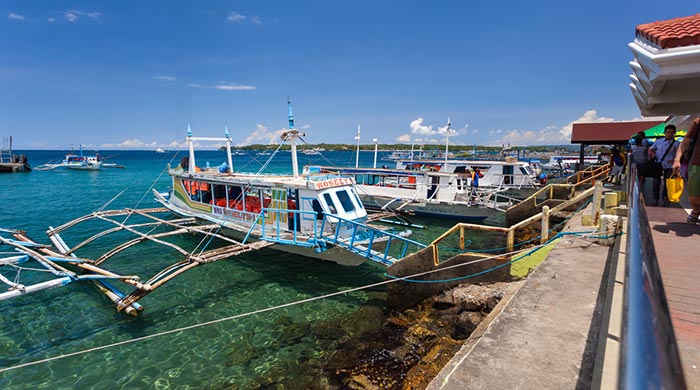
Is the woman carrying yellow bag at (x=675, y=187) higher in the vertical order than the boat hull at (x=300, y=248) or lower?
higher

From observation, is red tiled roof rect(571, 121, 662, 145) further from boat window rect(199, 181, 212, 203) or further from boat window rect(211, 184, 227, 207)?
boat window rect(199, 181, 212, 203)

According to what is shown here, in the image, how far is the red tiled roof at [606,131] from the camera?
24500 mm

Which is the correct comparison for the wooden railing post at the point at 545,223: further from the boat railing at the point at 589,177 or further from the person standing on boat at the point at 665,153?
the boat railing at the point at 589,177

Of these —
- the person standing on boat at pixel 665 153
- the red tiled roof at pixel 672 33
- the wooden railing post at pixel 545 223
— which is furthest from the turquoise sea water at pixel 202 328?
the red tiled roof at pixel 672 33

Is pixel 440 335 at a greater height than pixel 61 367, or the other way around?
pixel 440 335

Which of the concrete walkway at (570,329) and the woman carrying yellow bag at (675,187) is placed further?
the woman carrying yellow bag at (675,187)

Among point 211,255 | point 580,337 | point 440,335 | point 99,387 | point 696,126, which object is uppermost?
point 696,126

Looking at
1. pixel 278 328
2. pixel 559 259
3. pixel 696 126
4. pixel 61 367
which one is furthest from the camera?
pixel 278 328

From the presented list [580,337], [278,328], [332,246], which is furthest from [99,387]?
[580,337]

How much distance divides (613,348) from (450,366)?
1844 millimetres

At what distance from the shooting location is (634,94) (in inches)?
388


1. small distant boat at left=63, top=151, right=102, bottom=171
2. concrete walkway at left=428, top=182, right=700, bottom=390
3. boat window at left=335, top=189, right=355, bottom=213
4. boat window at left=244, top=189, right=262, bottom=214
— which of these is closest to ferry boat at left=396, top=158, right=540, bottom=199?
boat window at left=335, top=189, right=355, bottom=213

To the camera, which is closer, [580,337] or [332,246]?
[580,337]

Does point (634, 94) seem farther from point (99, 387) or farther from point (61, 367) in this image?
point (61, 367)
